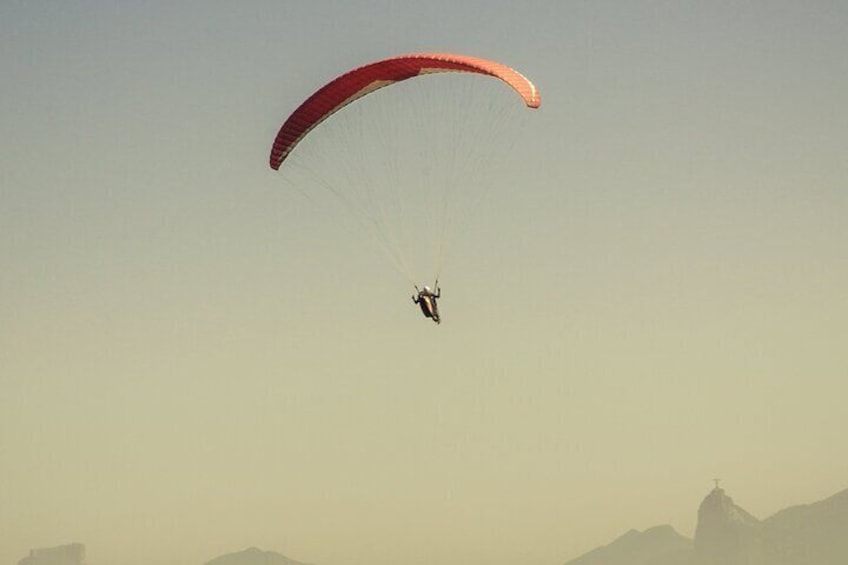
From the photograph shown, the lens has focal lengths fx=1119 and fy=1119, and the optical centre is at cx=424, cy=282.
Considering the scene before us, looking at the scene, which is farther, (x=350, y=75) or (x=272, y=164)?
(x=272, y=164)

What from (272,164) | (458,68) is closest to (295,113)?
(272,164)

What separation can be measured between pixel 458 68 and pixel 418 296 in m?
11.4

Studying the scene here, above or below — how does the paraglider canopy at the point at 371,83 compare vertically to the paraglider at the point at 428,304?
above

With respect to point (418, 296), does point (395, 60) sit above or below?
above

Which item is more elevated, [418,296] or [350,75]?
[350,75]

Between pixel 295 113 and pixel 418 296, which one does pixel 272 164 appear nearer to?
pixel 295 113

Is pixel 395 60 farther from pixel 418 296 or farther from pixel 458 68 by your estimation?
pixel 418 296

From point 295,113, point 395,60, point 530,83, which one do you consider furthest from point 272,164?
point 530,83

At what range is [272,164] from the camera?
196 ft

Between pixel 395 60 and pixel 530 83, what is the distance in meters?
6.70

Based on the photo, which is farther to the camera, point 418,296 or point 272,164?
point 272,164

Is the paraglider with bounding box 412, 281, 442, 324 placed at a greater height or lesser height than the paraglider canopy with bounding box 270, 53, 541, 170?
lesser

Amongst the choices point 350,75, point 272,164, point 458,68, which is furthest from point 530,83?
point 272,164

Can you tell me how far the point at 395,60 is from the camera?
5484 cm
